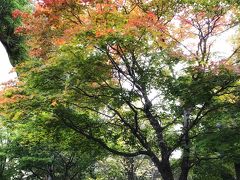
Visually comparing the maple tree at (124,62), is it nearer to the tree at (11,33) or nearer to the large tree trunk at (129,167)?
the tree at (11,33)

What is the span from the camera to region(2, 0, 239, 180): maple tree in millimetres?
7691

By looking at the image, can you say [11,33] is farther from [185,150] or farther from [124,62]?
[185,150]

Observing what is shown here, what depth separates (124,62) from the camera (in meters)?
9.08

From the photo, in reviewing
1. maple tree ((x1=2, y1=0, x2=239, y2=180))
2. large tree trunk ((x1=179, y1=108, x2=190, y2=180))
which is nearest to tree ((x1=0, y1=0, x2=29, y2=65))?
maple tree ((x1=2, y1=0, x2=239, y2=180))

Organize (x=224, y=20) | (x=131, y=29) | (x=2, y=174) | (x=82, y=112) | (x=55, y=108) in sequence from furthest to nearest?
(x=2, y=174), (x=82, y=112), (x=224, y=20), (x=55, y=108), (x=131, y=29)

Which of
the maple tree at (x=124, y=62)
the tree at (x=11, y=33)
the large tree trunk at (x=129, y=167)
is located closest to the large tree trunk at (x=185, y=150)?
the maple tree at (x=124, y=62)

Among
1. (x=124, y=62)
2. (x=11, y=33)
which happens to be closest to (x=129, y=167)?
(x=11, y=33)

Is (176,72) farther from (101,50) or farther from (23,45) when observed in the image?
(23,45)

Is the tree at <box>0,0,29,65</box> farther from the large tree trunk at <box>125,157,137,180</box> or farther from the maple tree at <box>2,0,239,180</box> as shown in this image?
the large tree trunk at <box>125,157,137,180</box>

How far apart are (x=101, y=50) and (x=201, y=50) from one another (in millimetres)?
3710

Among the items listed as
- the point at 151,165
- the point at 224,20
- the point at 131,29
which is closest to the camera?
the point at 131,29

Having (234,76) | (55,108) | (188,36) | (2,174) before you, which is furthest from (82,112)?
(2,174)

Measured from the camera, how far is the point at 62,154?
19.6 metres

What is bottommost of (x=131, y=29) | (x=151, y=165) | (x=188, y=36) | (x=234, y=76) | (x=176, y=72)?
(x=234, y=76)
